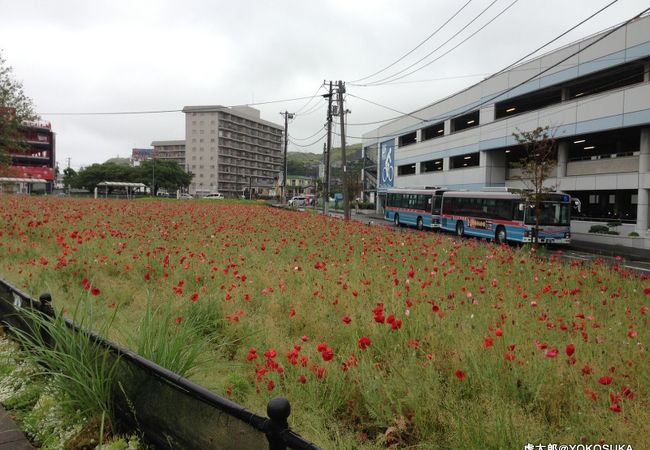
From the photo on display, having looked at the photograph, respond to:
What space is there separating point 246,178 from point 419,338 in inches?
5722

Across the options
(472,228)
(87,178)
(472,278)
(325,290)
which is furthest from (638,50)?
(87,178)

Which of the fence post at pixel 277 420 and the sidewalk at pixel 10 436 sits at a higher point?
the fence post at pixel 277 420

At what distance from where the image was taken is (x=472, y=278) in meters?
7.70

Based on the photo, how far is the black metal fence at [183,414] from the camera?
2033 mm

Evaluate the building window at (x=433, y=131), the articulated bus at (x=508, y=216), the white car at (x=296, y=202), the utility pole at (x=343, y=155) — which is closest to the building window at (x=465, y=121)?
the building window at (x=433, y=131)

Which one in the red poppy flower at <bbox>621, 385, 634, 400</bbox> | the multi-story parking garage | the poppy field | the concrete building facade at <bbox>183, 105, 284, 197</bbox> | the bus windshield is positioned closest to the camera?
the red poppy flower at <bbox>621, 385, 634, 400</bbox>

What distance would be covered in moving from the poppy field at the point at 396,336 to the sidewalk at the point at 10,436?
3.26 feet

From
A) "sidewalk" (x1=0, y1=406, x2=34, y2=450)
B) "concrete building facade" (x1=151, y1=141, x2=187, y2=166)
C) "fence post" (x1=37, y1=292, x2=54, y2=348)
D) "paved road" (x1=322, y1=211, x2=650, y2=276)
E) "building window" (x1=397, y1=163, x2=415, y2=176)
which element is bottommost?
"paved road" (x1=322, y1=211, x2=650, y2=276)

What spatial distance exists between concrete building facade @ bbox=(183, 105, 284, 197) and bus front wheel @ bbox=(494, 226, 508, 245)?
108 meters

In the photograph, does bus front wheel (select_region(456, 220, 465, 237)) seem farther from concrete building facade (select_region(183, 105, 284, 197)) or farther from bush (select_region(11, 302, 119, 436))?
concrete building facade (select_region(183, 105, 284, 197))

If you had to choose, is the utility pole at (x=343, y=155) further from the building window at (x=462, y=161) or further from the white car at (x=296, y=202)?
the white car at (x=296, y=202)

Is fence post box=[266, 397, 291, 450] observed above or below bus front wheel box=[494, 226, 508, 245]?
above

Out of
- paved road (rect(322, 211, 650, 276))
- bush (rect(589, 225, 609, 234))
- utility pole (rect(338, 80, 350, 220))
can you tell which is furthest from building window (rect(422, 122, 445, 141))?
paved road (rect(322, 211, 650, 276))

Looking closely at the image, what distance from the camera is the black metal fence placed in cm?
203
